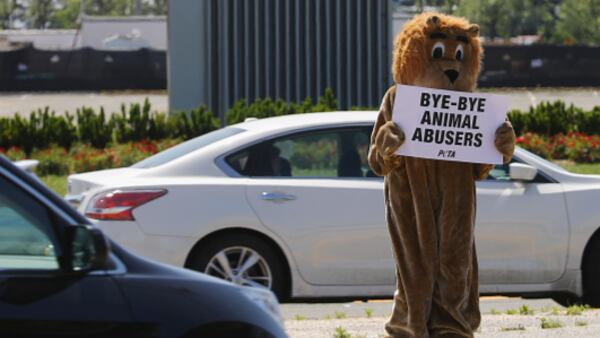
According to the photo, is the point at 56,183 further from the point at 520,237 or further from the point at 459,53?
the point at 459,53

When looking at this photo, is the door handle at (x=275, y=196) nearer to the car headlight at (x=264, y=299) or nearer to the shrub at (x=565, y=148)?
the car headlight at (x=264, y=299)

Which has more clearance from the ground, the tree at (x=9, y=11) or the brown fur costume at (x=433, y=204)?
the brown fur costume at (x=433, y=204)

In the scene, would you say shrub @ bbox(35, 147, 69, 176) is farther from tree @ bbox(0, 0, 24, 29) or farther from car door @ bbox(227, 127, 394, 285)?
tree @ bbox(0, 0, 24, 29)

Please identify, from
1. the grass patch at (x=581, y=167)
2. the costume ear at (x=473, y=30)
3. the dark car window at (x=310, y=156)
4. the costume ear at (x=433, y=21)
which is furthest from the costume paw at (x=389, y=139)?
the grass patch at (x=581, y=167)

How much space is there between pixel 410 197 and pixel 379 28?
17952mm

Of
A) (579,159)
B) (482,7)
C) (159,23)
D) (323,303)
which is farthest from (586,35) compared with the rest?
(323,303)

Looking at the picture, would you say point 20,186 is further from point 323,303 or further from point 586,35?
point 586,35

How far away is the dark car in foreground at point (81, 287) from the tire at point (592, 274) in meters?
5.13

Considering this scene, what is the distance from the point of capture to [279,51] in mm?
24141

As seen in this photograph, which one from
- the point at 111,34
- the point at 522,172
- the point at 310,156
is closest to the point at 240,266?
the point at 310,156

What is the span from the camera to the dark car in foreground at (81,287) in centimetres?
393

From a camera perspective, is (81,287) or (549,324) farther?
(549,324)

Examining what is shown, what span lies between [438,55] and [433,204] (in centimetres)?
75

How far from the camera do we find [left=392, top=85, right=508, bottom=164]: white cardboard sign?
251 inches
